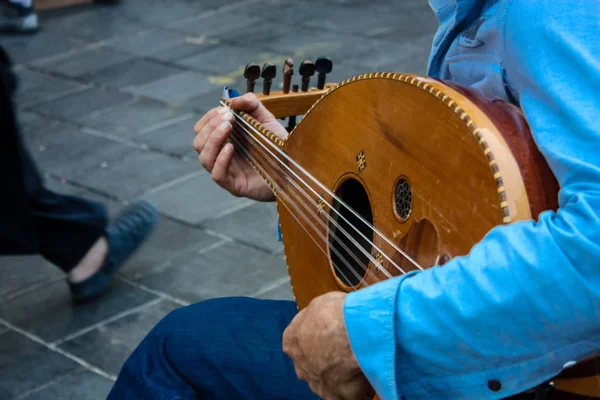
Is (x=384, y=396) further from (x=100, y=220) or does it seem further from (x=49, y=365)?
(x=100, y=220)

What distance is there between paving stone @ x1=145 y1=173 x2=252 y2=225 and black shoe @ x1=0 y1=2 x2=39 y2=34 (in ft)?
11.6

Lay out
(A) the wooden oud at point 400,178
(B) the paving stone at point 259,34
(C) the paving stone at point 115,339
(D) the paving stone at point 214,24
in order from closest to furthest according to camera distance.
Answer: (A) the wooden oud at point 400,178 < (C) the paving stone at point 115,339 < (B) the paving stone at point 259,34 < (D) the paving stone at point 214,24

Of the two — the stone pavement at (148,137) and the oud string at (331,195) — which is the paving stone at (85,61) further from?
the oud string at (331,195)

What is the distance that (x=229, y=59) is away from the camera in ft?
20.7

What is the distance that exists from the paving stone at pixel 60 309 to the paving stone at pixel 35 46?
348 cm

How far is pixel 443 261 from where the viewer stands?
1.41 meters

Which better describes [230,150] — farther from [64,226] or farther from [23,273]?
[23,273]

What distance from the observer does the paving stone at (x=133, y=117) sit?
5.25 metres

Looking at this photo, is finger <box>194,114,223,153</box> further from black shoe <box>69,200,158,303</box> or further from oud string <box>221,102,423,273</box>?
black shoe <box>69,200,158,303</box>

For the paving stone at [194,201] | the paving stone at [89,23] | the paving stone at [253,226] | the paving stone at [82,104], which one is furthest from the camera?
the paving stone at [89,23]

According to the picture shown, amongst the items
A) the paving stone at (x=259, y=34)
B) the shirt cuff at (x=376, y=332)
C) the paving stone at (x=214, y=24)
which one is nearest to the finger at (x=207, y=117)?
the shirt cuff at (x=376, y=332)

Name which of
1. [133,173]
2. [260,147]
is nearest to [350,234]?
[260,147]

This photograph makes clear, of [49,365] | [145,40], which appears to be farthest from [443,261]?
[145,40]

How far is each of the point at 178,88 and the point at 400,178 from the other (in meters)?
4.40
